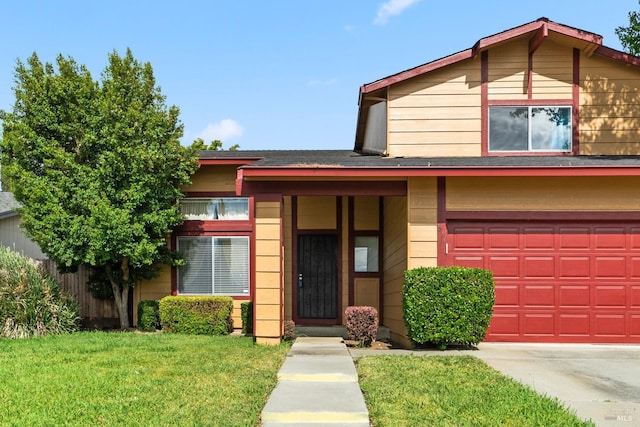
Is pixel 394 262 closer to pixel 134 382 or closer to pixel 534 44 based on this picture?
pixel 534 44

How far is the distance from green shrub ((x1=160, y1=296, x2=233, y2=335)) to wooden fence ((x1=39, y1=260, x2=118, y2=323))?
6.45 feet

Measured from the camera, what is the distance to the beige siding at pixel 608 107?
10680mm

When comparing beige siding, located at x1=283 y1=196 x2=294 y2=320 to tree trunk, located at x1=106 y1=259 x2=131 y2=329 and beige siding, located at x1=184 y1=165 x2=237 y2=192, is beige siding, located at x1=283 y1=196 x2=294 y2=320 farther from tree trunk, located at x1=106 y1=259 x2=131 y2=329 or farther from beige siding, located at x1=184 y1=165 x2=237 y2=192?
tree trunk, located at x1=106 y1=259 x2=131 y2=329

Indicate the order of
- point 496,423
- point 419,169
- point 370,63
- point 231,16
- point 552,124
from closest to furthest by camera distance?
point 496,423, point 419,169, point 552,124, point 231,16, point 370,63

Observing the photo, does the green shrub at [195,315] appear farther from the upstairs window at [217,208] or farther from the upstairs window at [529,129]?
the upstairs window at [529,129]

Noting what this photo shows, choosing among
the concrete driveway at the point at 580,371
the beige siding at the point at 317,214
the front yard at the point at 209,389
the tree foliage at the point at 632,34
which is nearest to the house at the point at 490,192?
the concrete driveway at the point at 580,371

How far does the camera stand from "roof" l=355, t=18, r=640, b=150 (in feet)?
34.0

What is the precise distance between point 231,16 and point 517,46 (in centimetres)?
709

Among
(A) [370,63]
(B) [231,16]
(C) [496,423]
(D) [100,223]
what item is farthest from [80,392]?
(A) [370,63]

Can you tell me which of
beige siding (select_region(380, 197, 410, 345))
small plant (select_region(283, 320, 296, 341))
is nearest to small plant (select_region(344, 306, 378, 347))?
beige siding (select_region(380, 197, 410, 345))

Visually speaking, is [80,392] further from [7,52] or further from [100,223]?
[7,52]

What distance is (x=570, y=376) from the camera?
693 cm

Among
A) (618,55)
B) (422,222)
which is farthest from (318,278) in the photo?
(618,55)

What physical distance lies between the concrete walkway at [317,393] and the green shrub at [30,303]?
560cm
